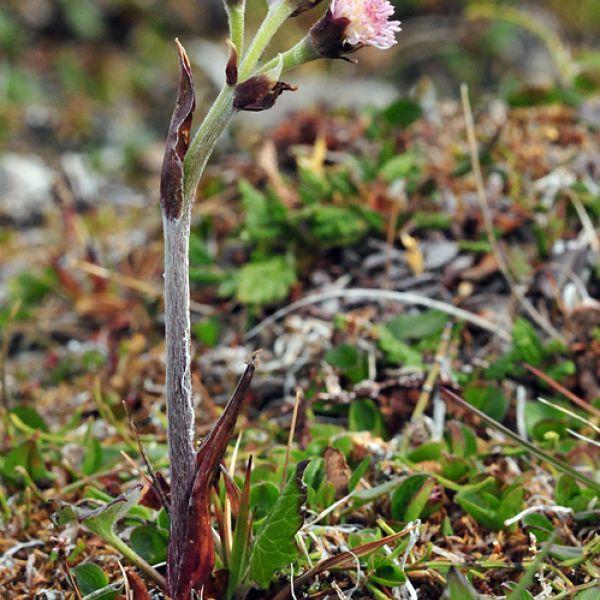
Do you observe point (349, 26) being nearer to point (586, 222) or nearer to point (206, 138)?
point (206, 138)

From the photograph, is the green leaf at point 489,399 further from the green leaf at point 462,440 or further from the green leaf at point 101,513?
the green leaf at point 101,513

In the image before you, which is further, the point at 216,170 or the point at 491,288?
the point at 216,170

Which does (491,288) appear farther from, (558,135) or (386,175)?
(558,135)

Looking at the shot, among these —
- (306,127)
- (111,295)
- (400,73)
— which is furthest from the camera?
(400,73)

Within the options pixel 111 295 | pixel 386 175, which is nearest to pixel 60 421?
pixel 111 295

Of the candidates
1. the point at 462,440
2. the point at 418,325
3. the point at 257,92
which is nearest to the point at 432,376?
the point at 418,325

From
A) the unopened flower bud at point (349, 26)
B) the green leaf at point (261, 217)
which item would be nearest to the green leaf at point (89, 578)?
the unopened flower bud at point (349, 26)

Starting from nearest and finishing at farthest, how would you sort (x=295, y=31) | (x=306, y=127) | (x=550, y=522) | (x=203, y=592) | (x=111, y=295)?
1. (x=203, y=592)
2. (x=550, y=522)
3. (x=111, y=295)
4. (x=306, y=127)
5. (x=295, y=31)
